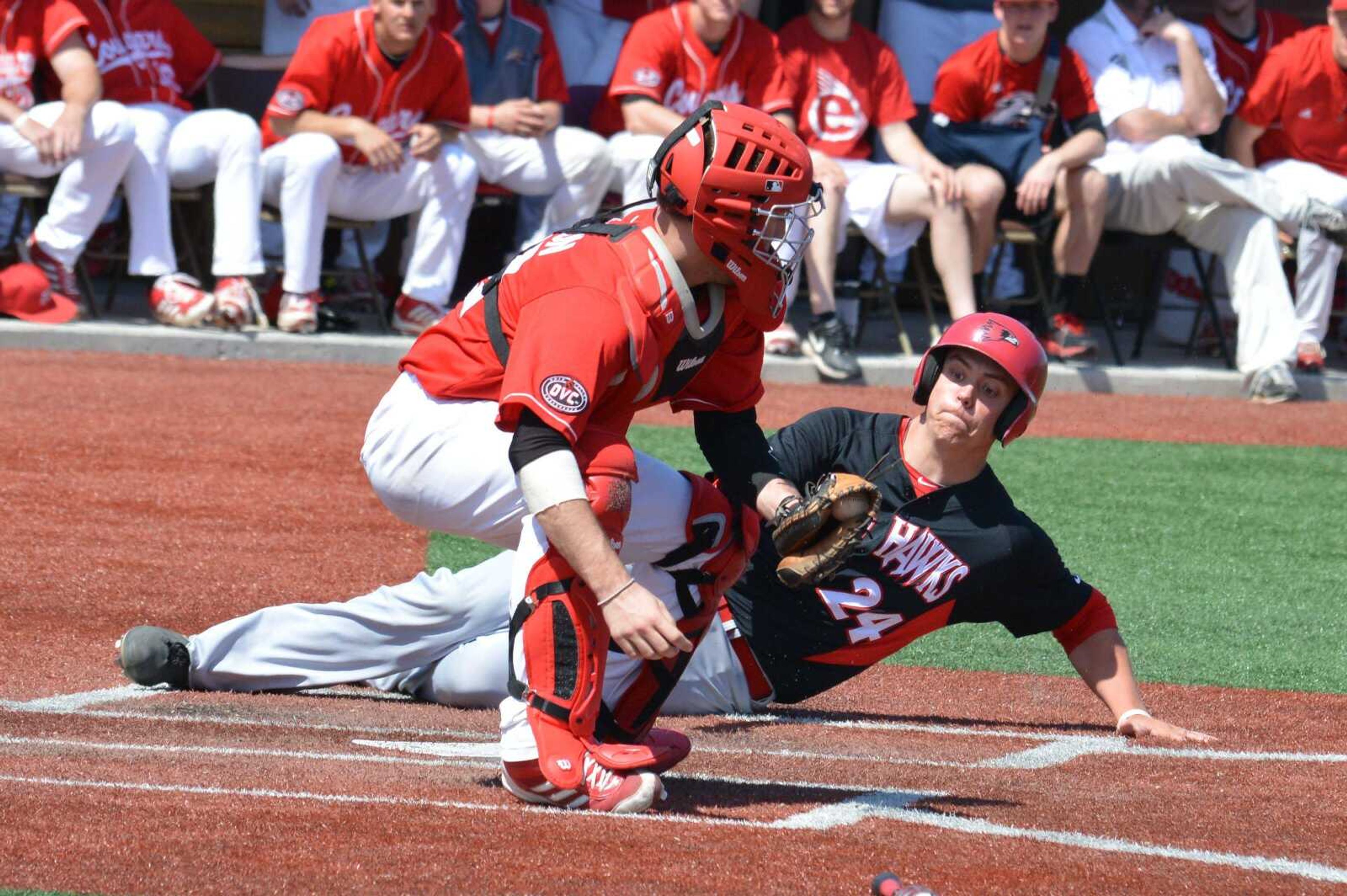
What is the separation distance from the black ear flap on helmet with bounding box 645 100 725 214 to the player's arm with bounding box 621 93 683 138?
588 centimetres

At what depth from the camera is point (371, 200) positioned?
9.36 meters

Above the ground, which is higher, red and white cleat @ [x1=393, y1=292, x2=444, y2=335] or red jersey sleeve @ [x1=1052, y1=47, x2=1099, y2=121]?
red jersey sleeve @ [x1=1052, y1=47, x2=1099, y2=121]

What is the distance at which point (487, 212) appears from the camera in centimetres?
1082

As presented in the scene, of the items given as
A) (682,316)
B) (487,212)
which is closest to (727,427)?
(682,316)

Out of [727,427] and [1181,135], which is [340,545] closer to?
[727,427]

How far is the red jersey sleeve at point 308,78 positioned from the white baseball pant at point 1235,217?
4.12m

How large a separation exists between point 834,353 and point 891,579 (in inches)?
201

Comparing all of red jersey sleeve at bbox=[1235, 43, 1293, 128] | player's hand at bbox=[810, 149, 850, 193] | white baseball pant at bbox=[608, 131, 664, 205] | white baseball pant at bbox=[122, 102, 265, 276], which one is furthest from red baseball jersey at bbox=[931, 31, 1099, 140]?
white baseball pant at bbox=[122, 102, 265, 276]

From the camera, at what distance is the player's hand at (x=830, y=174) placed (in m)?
9.30

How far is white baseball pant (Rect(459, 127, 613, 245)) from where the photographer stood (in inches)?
377

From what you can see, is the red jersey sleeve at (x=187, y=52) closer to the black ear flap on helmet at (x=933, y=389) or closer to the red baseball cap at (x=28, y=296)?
the red baseball cap at (x=28, y=296)

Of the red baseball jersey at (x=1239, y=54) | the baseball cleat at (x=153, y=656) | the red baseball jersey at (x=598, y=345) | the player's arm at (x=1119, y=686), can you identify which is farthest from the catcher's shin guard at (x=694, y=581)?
the red baseball jersey at (x=1239, y=54)

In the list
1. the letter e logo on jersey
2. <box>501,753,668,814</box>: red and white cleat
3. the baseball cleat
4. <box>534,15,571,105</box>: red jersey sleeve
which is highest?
the letter e logo on jersey

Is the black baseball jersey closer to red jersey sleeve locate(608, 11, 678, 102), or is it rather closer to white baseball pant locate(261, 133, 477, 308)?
white baseball pant locate(261, 133, 477, 308)
